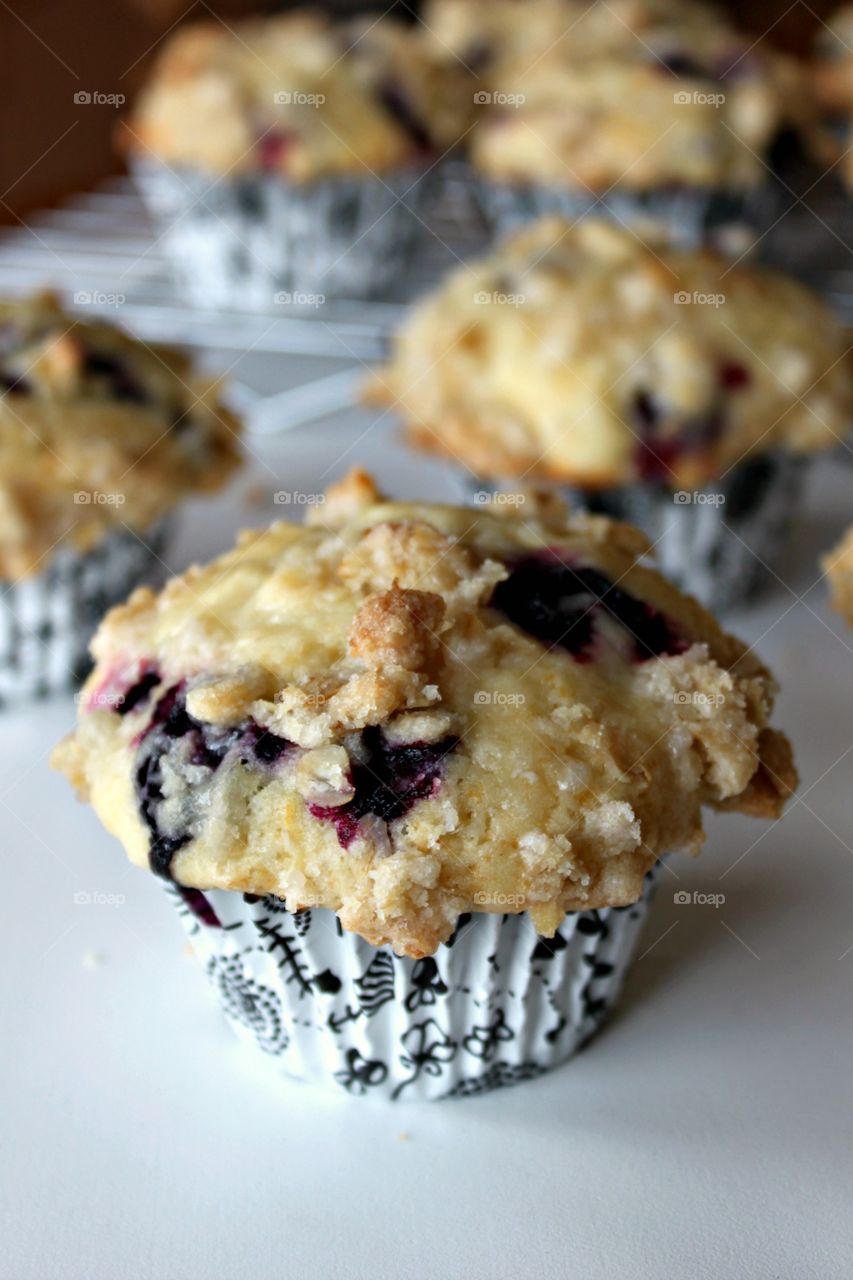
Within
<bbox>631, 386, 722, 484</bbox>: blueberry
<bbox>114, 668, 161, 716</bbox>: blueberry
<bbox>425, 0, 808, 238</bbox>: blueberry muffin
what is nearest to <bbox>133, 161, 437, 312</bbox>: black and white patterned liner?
<bbox>425, 0, 808, 238</bbox>: blueberry muffin

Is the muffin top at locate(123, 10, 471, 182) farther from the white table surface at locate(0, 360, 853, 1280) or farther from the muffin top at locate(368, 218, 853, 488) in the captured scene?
the white table surface at locate(0, 360, 853, 1280)

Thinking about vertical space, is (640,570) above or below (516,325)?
above

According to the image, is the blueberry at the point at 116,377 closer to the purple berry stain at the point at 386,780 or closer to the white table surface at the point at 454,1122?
the white table surface at the point at 454,1122

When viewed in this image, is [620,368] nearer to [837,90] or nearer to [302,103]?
[302,103]

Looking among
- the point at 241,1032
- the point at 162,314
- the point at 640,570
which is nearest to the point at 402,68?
the point at 162,314

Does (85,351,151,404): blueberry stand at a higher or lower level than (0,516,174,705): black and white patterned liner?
higher

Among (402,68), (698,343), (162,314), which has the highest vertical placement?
(698,343)

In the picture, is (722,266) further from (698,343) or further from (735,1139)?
(735,1139)

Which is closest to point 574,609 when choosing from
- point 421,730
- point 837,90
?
point 421,730
